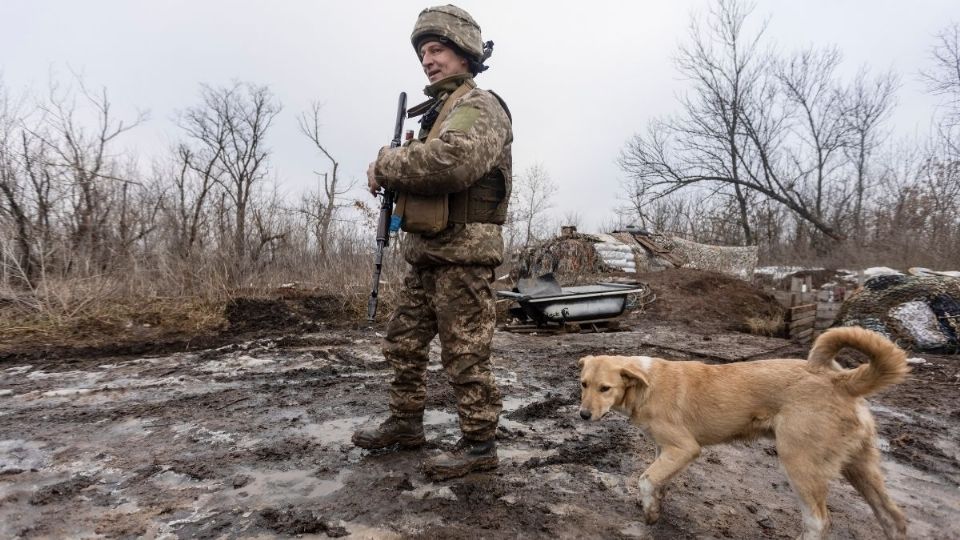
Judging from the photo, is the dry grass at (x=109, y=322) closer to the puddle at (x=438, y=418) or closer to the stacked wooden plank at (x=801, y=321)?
the puddle at (x=438, y=418)

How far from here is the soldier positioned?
8.30 feet

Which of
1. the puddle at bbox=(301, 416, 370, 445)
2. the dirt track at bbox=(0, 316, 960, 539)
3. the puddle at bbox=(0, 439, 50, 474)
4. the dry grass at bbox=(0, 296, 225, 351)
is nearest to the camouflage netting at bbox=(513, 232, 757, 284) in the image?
the dry grass at bbox=(0, 296, 225, 351)

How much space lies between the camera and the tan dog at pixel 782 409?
2.13 m

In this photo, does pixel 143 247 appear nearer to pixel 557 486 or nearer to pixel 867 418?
pixel 557 486

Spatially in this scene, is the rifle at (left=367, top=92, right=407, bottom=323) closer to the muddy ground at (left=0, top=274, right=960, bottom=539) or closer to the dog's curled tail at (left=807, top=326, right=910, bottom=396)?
the muddy ground at (left=0, top=274, right=960, bottom=539)

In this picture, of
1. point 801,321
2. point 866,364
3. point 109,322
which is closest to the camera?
point 866,364

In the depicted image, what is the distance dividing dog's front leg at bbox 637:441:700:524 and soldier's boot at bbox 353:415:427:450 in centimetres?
145

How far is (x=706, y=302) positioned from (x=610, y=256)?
3425mm

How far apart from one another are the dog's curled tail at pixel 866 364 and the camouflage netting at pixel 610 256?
1088 centimetres

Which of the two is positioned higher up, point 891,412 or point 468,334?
point 468,334

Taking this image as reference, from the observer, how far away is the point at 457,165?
2.46 meters

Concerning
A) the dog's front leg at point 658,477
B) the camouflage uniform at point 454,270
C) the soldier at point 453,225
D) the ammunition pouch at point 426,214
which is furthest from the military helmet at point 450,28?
the dog's front leg at point 658,477

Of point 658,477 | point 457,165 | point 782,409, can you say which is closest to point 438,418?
point 658,477

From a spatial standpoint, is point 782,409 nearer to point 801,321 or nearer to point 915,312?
point 915,312
